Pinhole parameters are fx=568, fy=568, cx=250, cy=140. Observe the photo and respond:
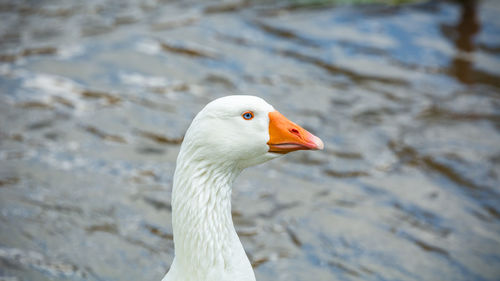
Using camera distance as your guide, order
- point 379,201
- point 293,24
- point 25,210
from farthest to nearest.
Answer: point 293,24 < point 379,201 < point 25,210

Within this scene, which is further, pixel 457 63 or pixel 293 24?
pixel 293 24

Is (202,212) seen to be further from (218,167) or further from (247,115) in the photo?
(247,115)

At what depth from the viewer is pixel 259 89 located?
8016mm

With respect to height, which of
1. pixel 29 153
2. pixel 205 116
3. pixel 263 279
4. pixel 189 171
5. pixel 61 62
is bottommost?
pixel 263 279

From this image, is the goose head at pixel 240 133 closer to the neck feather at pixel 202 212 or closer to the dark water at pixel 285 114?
the neck feather at pixel 202 212

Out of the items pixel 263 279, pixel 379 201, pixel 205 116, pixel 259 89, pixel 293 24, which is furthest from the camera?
pixel 293 24

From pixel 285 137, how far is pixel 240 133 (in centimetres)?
25

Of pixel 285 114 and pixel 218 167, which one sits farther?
pixel 285 114

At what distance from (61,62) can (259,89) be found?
2899mm

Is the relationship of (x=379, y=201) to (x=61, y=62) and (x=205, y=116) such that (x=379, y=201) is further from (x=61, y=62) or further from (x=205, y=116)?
(x=61, y=62)

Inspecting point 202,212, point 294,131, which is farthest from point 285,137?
point 202,212

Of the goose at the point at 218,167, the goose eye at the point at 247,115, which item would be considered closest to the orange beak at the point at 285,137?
the goose at the point at 218,167

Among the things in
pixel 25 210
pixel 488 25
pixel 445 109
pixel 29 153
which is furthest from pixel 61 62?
pixel 488 25

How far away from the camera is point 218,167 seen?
315 cm
